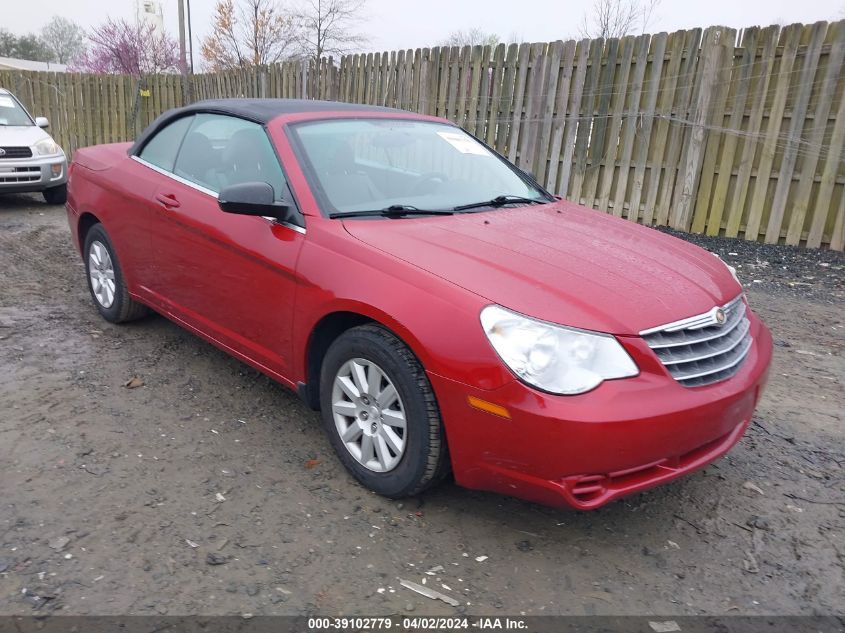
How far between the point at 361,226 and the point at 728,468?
2142 mm

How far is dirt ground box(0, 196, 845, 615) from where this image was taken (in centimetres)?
243

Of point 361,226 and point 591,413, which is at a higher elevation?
point 361,226

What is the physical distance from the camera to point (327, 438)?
3.52 meters

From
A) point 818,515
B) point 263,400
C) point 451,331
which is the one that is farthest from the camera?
point 263,400

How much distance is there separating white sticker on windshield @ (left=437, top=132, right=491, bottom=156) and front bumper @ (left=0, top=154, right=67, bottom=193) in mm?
7563

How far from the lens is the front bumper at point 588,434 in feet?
7.75

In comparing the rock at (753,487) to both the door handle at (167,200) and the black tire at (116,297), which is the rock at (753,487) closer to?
the door handle at (167,200)

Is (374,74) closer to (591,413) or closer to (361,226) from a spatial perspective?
(361,226)

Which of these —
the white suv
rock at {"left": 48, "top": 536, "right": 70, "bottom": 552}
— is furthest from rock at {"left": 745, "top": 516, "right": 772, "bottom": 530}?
the white suv

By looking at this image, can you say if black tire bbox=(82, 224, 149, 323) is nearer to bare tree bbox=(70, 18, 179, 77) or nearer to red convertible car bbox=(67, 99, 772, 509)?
red convertible car bbox=(67, 99, 772, 509)

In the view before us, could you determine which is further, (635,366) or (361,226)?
(361,226)

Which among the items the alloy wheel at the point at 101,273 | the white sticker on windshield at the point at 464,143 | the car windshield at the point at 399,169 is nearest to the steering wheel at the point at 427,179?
the car windshield at the point at 399,169

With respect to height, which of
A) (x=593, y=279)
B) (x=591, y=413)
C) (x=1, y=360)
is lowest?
(x=1, y=360)

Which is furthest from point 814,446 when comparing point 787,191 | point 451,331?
point 787,191
